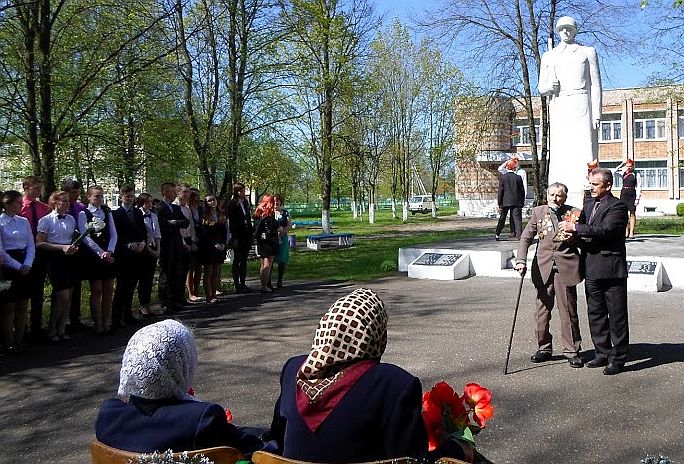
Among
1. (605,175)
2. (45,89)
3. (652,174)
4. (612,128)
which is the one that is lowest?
(605,175)

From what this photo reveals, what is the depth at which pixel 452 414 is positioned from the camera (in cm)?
273

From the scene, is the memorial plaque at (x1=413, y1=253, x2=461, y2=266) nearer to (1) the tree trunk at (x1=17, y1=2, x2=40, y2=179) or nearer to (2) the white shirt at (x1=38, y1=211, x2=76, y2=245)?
(2) the white shirt at (x1=38, y1=211, x2=76, y2=245)

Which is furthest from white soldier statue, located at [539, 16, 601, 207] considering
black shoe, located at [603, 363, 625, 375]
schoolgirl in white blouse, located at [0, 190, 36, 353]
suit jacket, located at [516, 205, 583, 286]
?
schoolgirl in white blouse, located at [0, 190, 36, 353]

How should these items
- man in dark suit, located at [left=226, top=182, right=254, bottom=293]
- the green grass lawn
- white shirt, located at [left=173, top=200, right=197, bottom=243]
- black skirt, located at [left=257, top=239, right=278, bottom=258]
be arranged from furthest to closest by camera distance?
the green grass lawn → man in dark suit, located at [left=226, top=182, right=254, bottom=293] → black skirt, located at [left=257, top=239, right=278, bottom=258] → white shirt, located at [left=173, top=200, right=197, bottom=243]

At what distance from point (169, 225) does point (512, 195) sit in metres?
9.27

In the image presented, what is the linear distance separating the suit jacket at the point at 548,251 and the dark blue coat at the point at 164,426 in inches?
195

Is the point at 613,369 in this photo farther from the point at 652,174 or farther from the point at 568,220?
the point at 652,174

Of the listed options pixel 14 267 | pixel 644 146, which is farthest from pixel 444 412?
pixel 644 146

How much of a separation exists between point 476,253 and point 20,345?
8899 mm

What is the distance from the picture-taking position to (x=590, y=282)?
663 centimetres

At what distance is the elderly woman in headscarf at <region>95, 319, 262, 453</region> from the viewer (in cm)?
264

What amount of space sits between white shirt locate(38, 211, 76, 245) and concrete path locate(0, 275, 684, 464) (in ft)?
4.49

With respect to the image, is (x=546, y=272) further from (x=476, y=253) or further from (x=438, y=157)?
(x=438, y=157)

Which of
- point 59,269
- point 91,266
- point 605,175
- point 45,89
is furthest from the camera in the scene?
point 45,89
